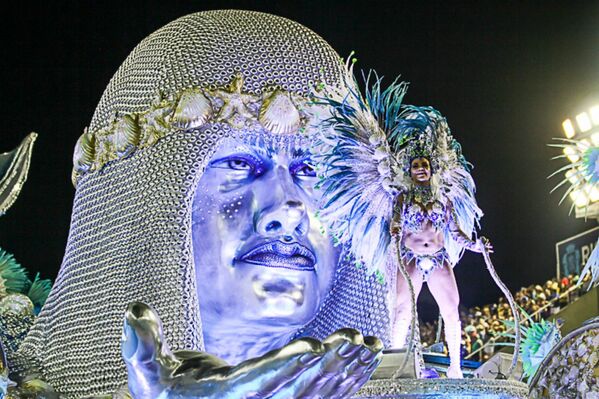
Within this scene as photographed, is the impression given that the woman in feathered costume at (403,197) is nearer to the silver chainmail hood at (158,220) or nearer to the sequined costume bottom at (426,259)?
the sequined costume bottom at (426,259)

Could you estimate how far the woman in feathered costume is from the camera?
3361 mm

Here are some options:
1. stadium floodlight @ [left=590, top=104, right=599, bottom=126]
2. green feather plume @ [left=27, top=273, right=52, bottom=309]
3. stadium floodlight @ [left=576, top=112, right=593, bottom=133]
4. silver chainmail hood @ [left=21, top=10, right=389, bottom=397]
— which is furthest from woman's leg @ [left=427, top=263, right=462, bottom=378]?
stadium floodlight @ [left=590, top=104, right=599, bottom=126]

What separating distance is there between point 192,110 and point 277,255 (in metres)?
0.65

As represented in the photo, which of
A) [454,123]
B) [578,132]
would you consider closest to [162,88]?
[454,123]

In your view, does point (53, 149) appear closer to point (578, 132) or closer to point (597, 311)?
point (597, 311)

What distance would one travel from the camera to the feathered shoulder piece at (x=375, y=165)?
3.39 m

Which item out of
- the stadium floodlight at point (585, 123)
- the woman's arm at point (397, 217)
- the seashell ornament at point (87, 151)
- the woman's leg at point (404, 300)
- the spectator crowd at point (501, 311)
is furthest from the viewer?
the stadium floodlight at point (585, 123)

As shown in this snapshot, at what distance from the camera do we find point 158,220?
3750 mm

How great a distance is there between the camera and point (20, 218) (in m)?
Answer: 6.06

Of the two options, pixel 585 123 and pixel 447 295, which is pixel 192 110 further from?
pixel 585 123

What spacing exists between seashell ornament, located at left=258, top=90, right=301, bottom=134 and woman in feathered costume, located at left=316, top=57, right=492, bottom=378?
261 millimetres

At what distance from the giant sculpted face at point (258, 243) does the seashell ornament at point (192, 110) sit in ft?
0.44

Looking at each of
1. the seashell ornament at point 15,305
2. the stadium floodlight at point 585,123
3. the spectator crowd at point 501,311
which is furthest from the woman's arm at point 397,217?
the stadium floodlight at point 585,123

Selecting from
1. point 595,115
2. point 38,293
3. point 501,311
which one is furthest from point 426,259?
point 595,115
